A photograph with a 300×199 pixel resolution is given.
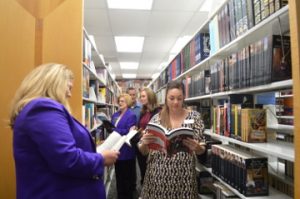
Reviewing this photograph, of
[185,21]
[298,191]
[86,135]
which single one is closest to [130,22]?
[185,21]

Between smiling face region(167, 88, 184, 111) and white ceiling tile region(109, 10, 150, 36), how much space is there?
2687 mm

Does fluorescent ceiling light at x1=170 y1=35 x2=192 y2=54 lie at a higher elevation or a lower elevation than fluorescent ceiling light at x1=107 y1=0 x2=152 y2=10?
lower

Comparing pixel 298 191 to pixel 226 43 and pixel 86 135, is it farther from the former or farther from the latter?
pixel 226 43

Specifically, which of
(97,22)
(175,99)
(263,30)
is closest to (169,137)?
(175,99)

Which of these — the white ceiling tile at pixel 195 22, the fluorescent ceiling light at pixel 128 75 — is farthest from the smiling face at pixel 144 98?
the fluorescent ceiling light at pixel 128 75

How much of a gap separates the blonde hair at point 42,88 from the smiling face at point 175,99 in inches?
32.9

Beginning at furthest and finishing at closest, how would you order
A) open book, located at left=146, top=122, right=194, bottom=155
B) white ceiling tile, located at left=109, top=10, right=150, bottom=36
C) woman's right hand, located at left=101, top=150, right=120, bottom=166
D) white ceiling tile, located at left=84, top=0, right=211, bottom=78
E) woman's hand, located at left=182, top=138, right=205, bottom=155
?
white ceiling tile, located at left=109, top=10, right=150, bottom=36, white ceiling tile, located at left=84, top=0, right=211, bottom=78, woman's hand, located at left=182, top=138, right=205, bottom=155, open book, located at left=146, top=122, right=194, bottom=155, woman's right hand, located at left=101, top=150, right=120, bottom=166

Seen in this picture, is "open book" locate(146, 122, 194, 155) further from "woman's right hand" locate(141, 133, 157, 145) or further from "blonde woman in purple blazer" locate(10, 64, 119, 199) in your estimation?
"blonde woman in purple blazer" locate(10, 64, 119, 199)

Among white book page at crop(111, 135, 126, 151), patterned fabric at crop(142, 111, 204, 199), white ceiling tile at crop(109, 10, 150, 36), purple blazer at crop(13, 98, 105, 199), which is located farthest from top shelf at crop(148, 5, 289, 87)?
white ceiling tile at crop(109, 10, 150, 36)

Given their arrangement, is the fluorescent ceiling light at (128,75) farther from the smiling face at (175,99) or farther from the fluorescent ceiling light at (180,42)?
the smiling face at (175,99)

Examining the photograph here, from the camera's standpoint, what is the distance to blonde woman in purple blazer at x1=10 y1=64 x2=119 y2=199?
1081 millimetres

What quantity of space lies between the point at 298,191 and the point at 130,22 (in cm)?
421

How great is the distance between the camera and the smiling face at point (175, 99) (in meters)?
1.88

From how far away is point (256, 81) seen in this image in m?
1.40
